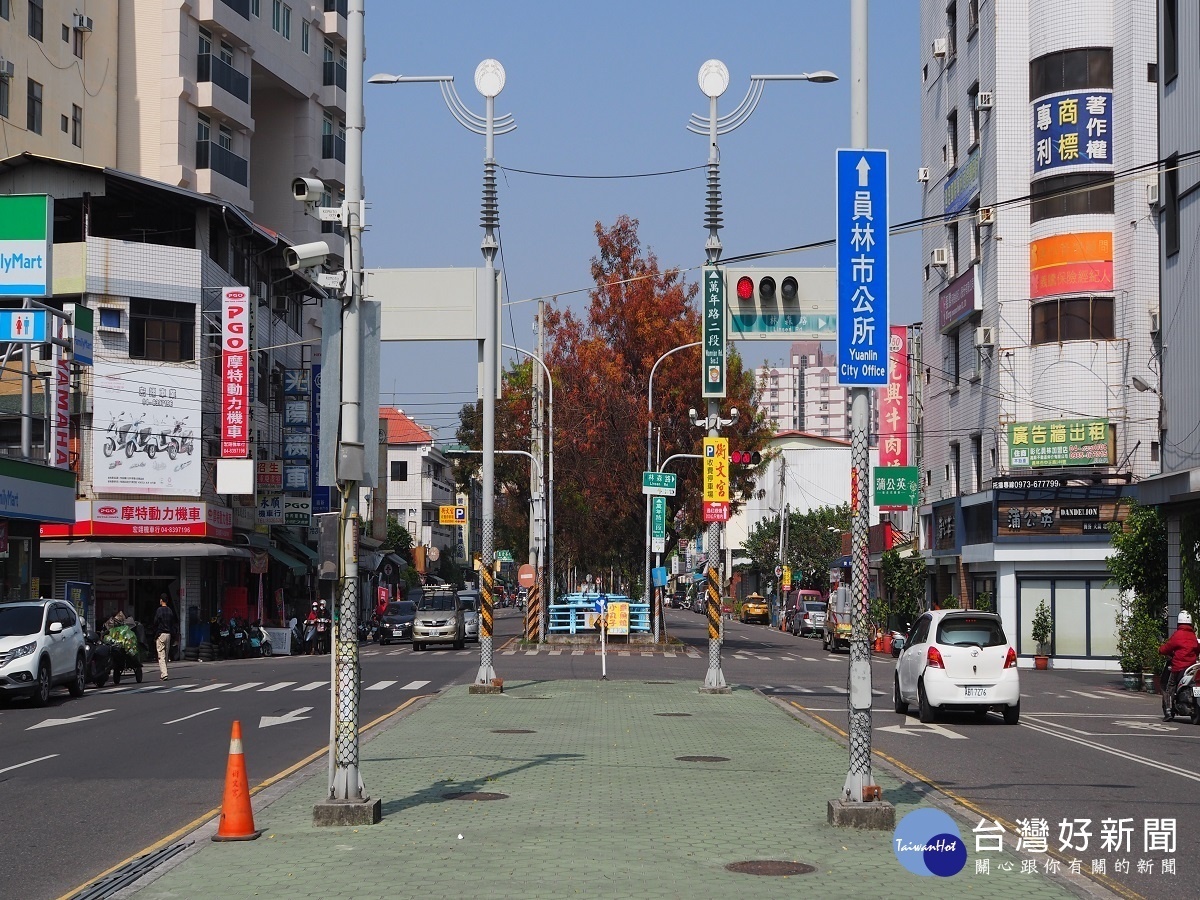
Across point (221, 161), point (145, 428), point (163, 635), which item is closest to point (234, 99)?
point (221, 161)

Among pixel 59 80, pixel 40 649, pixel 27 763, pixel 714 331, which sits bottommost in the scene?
pixel 27 763

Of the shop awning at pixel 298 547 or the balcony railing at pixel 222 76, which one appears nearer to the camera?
the balcony railing at pixel 222 76

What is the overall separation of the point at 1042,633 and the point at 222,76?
35682 millimetres

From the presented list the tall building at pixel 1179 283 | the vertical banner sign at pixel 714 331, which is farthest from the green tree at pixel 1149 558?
the vertical banner sign at pixel 714 331

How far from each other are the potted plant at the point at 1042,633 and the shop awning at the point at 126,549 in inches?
1000

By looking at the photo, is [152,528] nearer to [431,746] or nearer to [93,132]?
[93,132]

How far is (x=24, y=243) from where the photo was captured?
38438 millimetres

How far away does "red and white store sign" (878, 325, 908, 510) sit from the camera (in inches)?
2109

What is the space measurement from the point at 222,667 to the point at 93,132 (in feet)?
77.0

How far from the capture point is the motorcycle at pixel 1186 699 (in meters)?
23.0

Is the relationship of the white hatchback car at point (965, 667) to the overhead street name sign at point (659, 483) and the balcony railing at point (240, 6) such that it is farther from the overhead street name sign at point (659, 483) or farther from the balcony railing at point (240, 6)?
the balcony railing at point (240, 6)

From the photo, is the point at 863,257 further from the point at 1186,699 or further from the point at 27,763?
the point at 1186,699

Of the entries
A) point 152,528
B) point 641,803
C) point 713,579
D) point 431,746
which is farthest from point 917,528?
point 641,803
